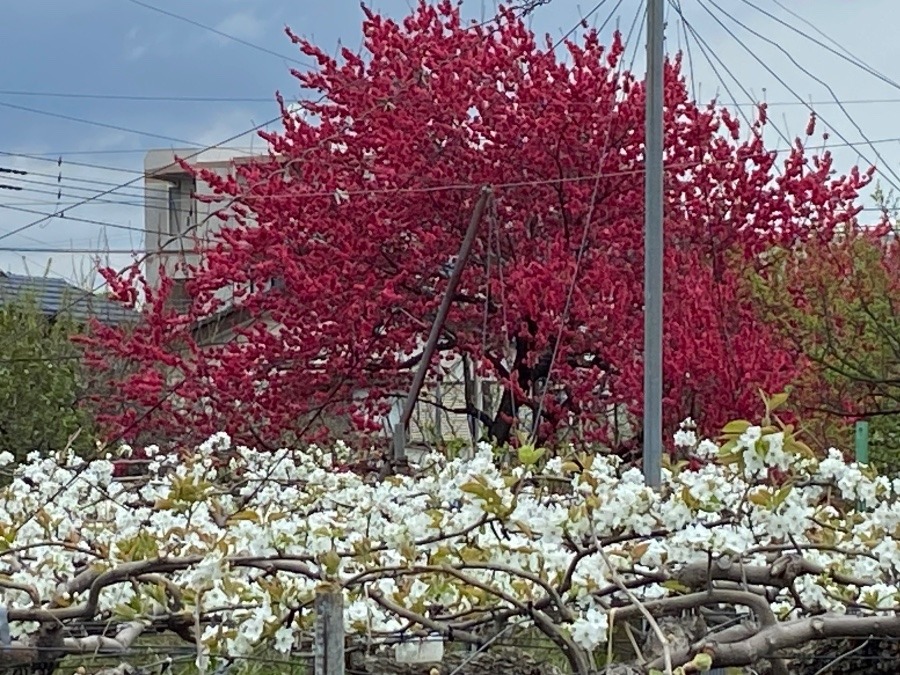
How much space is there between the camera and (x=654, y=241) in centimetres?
635

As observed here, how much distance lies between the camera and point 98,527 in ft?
14.4

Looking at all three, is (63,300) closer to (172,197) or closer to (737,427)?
(172,197)

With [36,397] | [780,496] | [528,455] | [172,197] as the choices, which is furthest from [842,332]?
[172,197]

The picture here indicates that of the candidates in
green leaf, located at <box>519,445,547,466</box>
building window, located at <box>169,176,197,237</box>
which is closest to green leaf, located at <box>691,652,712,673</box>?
green leaf, located at <box>519,445,547,466</box>

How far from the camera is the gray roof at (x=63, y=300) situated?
16.2 metres

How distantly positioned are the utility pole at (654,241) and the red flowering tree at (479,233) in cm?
261

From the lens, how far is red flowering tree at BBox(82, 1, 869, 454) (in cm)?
943

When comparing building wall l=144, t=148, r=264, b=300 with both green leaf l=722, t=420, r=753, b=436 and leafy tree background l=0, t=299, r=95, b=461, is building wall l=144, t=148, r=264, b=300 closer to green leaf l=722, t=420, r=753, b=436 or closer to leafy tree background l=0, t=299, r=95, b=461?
leafy tree background l=0, t=299, r=95, b=461

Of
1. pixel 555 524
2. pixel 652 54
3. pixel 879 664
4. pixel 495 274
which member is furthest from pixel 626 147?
pixel 555 524

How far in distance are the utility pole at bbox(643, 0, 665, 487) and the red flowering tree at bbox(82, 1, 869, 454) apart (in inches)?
103

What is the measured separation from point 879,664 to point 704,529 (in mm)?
1601

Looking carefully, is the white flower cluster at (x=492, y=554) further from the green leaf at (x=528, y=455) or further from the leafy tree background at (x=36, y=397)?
the leafy tree background at (x=36, y=397)

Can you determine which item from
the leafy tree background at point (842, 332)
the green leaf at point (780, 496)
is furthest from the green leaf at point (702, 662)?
the leafy tree background at point (842, 332)

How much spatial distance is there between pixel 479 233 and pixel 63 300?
9.31 metres
